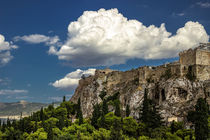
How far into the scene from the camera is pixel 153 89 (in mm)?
90312

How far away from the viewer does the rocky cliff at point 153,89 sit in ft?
253

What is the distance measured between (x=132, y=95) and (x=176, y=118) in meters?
24.4

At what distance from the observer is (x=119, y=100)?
10244cm

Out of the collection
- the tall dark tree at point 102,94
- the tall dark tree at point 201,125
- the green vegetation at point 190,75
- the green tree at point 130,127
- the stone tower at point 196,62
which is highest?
the stone tower at point 196,62

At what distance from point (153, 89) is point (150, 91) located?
1245 mm

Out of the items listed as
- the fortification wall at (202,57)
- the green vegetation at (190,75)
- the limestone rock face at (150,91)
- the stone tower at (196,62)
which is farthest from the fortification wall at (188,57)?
the limestone rock face at (150,91)

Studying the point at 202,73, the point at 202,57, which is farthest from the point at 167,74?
the point at 202,57

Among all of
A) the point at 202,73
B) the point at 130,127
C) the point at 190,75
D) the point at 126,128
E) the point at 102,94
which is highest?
the point at 202,73

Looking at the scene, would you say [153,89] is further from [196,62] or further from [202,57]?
[202,57]

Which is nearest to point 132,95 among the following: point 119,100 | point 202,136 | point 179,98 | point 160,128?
point 119,100

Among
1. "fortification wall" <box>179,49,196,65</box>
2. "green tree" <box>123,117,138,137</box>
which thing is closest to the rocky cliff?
"fortification wall" <box>179,49,196,65</box>

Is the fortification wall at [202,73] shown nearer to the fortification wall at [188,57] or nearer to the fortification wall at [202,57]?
the fortification wall at [202,57]

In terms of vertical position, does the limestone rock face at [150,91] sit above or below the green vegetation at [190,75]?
below

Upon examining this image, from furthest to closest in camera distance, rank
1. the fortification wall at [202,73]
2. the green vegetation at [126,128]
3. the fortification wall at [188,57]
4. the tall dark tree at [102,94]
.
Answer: the tall dark tree at [102,94] < the fortification wall at [188,57] < the fortification wall at [202,73] < the green vegetation at [126,128]
